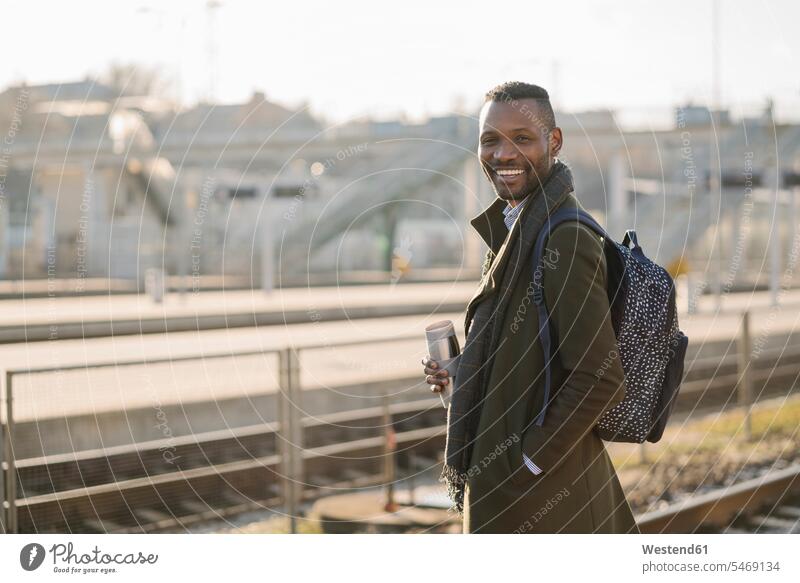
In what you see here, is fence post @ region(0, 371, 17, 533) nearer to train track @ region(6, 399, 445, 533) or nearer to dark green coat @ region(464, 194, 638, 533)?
train track @ region(6, 399, 445, 533)

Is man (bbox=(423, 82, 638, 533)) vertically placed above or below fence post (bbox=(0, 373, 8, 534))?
above

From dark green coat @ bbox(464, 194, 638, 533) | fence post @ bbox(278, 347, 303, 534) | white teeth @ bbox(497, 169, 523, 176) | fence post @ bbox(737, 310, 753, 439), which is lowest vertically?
fence post @ bbox(737, 310, 753, 439)

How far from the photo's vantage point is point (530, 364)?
2.84m

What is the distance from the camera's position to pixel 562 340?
2.77 metres

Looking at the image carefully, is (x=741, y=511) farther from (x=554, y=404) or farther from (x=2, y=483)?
(x=2, y=483)

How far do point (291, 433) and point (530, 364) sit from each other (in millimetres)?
4031

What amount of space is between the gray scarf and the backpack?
0.05 m

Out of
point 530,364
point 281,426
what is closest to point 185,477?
point 281,426

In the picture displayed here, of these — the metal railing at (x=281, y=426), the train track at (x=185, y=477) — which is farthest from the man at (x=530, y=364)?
the metal railing at (x=281, y=426)

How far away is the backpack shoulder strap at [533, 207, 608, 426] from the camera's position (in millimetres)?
2822

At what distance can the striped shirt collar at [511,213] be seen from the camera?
9.97 ft

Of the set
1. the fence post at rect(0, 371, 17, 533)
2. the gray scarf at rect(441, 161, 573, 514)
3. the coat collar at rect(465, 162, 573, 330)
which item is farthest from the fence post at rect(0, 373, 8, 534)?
the coat collar at rect(465, 162, 573, 330)
